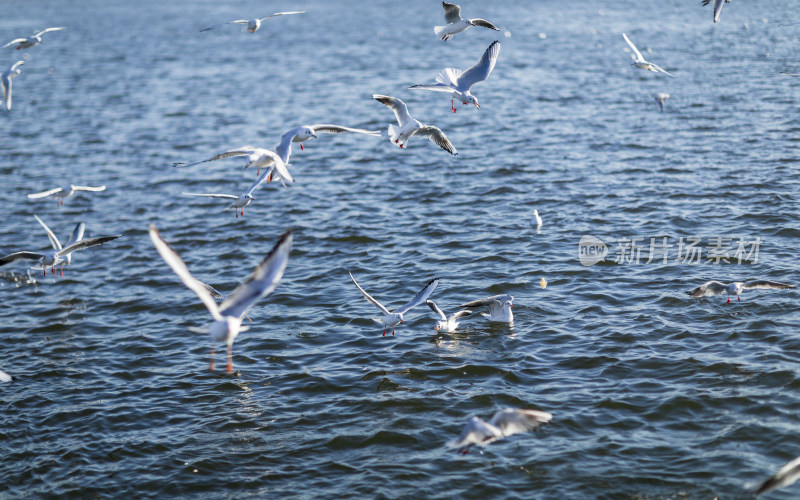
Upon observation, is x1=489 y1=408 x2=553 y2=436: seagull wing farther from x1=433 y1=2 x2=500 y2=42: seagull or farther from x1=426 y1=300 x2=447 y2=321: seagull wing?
x1=433 y1=2 x2=500 y2=42: seagull

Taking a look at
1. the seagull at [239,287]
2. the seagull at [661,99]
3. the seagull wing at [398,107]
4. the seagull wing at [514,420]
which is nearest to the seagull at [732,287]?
the seagull wing at [514,420]

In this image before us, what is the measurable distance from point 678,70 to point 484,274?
69.5 ft

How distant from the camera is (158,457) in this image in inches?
453

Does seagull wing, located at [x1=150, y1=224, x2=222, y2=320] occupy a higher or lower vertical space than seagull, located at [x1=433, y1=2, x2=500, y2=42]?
lower

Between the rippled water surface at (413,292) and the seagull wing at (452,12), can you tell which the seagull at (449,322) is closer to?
the rippled water surface at (413,292)

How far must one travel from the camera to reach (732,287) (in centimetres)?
1405

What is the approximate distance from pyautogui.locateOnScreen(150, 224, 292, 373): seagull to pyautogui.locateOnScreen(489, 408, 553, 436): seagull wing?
3158 millimetres

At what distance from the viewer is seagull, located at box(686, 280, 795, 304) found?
1362 centimetres

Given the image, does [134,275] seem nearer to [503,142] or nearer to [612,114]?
[503,142]

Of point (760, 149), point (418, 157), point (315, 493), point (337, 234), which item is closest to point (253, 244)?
point (337, 234)

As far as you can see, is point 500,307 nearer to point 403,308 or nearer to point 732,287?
point 403,308

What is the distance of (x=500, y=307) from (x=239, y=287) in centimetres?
632

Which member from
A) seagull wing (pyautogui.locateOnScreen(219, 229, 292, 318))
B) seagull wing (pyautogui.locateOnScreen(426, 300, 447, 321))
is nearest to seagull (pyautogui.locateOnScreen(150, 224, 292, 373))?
seagull wing (pyautogui.locateOnScreen(219, 229, 292, 318))

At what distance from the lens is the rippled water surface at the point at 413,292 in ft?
36.3
